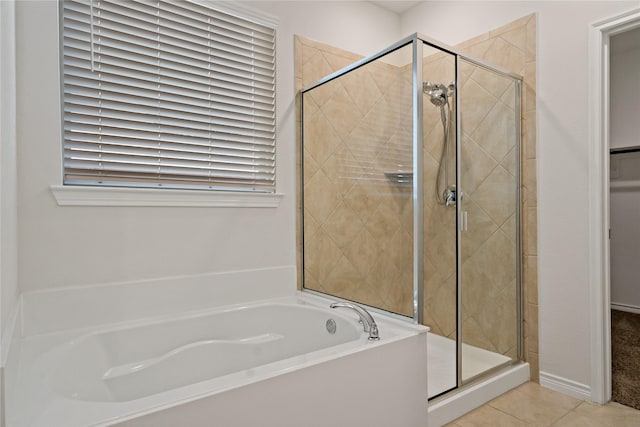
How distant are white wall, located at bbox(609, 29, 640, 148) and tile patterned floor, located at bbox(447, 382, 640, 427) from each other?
278 centimetres

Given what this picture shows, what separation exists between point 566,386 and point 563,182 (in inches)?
45.0

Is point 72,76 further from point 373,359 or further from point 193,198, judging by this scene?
point 373,359

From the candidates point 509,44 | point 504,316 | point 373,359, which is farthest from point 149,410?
point 509,44

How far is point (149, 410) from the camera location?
1.10 metres

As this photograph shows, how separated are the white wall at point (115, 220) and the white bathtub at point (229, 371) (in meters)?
0.28

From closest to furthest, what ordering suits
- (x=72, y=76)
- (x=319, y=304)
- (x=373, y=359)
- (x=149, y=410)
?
(x=149, y=410) → (x=373, y=359) → (x=72, y=76) → (x=319, y=304)

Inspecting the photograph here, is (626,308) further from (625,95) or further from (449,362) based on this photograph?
(449,362)

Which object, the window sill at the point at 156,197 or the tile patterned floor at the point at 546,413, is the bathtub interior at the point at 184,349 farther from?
the tile patterned floor at the point at 546,413

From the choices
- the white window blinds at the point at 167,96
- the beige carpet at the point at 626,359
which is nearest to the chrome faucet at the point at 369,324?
the white window blinds at the point at 167,96

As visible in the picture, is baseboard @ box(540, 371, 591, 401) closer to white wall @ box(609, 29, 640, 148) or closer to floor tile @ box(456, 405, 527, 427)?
floor tile @ box(456, 405, 527, 427)

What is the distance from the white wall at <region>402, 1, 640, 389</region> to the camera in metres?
2.13

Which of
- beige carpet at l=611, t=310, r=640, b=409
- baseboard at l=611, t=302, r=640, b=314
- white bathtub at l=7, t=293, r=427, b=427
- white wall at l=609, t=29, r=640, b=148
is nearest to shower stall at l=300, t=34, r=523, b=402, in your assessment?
white bathtub at l=7, t=293, r=427, b=427

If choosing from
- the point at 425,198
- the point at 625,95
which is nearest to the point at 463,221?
the point at 425,198

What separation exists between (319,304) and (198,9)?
1.78m
